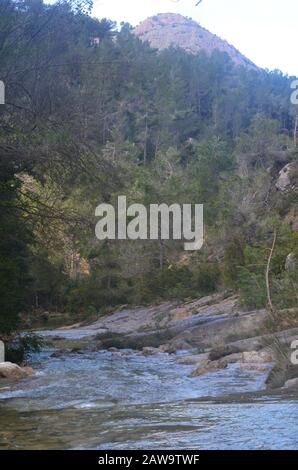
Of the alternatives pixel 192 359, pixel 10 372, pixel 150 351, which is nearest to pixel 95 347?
pixel 150 351

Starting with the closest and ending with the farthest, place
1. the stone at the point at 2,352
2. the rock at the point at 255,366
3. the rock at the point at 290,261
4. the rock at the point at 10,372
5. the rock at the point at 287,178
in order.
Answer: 1. the rock at the point at 255,366
2. the rock at the point at 10,372
3. the stone at the point at 2,352
4. the rock at the point at 290,261
5. the rock at the point at 287,178

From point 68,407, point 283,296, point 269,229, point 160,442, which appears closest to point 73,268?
point 269,229

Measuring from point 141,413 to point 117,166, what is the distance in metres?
5.32

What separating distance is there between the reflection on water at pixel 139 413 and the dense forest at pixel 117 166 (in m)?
3.03

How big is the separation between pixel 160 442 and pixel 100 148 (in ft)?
24.2

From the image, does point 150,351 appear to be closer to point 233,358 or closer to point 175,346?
point 175,346

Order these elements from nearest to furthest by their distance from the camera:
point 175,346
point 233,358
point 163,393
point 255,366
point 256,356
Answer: point 163,393 < point 255,366 < point 256,356 < point 233,358 < point 175,346

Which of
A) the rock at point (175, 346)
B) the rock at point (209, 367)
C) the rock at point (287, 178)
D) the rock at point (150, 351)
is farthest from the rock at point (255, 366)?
the rock at point (287, 178)

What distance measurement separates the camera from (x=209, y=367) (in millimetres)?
15805

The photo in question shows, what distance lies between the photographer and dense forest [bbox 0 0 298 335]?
1212cm

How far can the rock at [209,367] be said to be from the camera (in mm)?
15492

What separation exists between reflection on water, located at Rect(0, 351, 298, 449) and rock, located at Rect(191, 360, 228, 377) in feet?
0.93

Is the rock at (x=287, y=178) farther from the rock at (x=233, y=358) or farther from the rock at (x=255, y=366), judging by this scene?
the rock at (x=255, y=366)

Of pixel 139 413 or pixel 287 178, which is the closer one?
pixel 139 413
